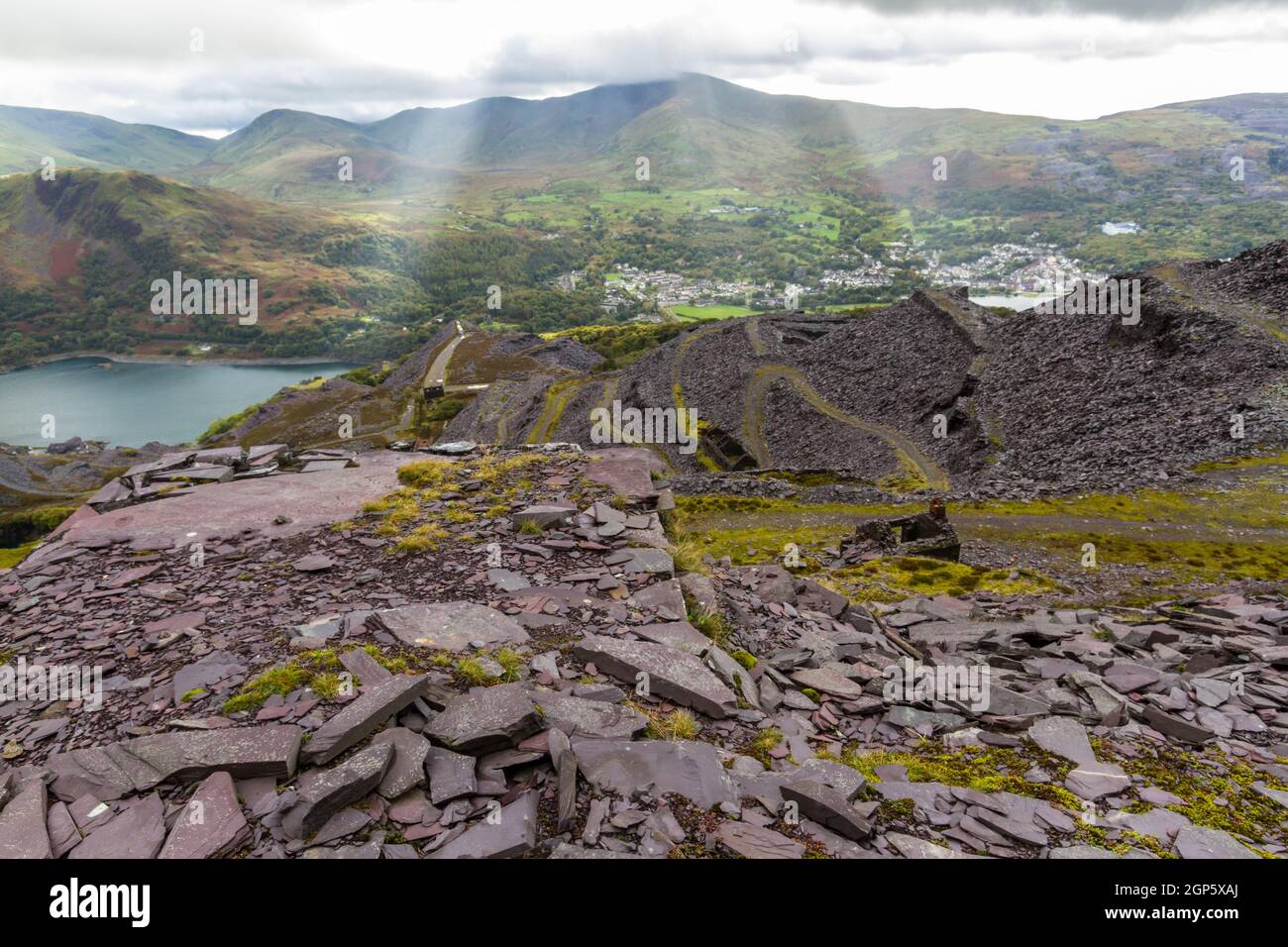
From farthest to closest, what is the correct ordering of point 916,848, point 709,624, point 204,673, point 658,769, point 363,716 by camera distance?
1. point 709,624
2. point 204,673
3. point 363,716
4. point 658,769
5. point 916,848

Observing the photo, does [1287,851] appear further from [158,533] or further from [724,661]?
[158,533]

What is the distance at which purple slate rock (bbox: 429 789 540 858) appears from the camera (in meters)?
7.13

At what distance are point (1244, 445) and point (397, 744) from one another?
47.8m

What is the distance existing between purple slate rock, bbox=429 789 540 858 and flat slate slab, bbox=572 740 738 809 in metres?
0.98

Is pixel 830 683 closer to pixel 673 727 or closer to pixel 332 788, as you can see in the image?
pixel 673 727

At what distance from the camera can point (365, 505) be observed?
20297 millimetres

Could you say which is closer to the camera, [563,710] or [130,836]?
[130,836]

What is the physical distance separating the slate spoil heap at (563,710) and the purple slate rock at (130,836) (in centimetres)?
3

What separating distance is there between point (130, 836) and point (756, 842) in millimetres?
7092

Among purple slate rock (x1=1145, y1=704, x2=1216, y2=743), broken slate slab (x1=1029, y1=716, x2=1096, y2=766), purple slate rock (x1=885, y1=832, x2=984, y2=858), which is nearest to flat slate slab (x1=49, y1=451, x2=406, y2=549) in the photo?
purple slate rock (x1=885, y1=832, x2=984, y2=858)

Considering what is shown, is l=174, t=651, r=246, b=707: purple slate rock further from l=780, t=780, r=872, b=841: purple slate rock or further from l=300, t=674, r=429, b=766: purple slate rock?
l=780, t=780, r=872, b=841: purple slate rock

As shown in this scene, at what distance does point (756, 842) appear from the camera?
7.58 m

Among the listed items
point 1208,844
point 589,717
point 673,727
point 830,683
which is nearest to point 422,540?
point 589,717
